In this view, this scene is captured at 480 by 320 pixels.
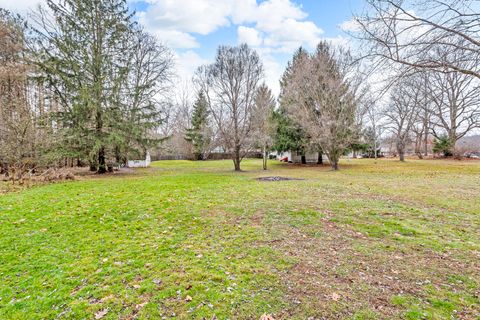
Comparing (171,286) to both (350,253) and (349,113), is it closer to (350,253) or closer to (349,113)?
(350,253)

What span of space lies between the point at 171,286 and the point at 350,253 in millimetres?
2672

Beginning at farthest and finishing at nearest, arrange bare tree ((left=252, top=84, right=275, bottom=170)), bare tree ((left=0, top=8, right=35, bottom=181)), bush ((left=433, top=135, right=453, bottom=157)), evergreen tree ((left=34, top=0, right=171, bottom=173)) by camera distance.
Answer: bush ((left=433, top=135, right=453, bottom=157))
bare tree ((left=252, top=84, right=275, bottom=170))
evergreen tree ((left=34, top=0, right=171, bottom=173))
bare tree ((left=0, top=8, right=35, bottom=181))

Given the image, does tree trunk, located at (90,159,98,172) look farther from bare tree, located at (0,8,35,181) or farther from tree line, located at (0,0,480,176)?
bare tree, located at (0,8,35,181)

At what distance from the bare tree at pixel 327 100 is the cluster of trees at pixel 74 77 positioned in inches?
462

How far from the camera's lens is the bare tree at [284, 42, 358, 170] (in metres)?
16.9

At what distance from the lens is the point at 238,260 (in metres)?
3.58

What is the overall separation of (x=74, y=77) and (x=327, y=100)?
15.9 meters

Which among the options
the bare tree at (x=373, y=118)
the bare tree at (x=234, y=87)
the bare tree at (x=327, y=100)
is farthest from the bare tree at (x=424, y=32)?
the bare tree at (x=234, y=87)

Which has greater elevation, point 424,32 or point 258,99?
point 258,99

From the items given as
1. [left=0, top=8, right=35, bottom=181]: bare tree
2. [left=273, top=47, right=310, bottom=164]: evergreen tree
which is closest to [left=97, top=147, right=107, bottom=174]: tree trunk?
[left=0, top=8, right=35, bottom=181]: bare tree

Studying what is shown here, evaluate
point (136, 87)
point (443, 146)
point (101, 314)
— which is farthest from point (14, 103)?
point (443, 146)

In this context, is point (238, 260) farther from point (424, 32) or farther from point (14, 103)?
point (14, 103)

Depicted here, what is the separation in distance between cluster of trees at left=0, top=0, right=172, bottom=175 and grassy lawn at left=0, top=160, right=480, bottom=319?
25.9 feet

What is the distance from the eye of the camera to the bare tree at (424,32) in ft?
13.5
